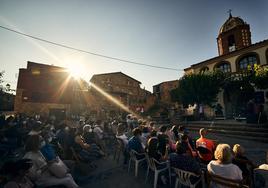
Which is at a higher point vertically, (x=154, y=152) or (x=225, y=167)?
(x=225, y=167)

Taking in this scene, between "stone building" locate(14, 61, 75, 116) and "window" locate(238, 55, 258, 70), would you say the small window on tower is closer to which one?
"window" locate(238, 55, 258, 70)

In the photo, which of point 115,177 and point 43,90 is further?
point 43,90

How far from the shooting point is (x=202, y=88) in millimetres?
17156

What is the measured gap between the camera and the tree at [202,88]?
1711cm

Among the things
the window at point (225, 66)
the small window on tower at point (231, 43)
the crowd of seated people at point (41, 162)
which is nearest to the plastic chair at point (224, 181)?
the crowd of seated people at point (41, 162)

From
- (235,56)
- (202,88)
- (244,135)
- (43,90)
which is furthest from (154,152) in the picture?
(43,90)

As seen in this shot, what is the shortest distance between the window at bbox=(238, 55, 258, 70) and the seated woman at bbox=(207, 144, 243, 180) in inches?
847

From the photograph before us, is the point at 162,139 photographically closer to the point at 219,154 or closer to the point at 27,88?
the point at 219,154

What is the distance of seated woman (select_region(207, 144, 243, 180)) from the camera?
2514 millimetres

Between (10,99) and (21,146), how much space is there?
2905 centimetres

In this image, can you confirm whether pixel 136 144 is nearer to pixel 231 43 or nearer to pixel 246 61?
pixel 246 61

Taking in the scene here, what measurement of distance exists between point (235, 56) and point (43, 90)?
28.9m

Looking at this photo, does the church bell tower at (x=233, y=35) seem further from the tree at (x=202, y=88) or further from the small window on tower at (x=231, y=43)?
the tree at (x=202, y=88)

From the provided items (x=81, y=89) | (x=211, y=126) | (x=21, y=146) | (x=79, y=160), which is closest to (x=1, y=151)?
(x=21, y=146)
